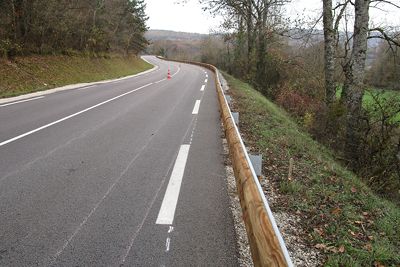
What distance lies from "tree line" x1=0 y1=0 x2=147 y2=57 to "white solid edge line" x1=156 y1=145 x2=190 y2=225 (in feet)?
54.5

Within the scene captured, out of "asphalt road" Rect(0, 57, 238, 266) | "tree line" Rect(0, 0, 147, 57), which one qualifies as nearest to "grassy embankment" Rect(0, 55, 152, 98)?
"tree line" Rect(0, 0, 147, 57)

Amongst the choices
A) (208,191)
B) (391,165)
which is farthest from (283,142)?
(208,191)

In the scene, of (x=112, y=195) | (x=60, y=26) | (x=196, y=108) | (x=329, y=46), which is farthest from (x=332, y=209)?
(x=60, y=26)

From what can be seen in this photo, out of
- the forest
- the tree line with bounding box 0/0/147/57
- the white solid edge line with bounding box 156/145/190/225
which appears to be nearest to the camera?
the white solid edge line with bounding box 156/145/190/225

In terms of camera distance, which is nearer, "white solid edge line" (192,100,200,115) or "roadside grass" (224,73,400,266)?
"roadside grass" (224,73,400,266)

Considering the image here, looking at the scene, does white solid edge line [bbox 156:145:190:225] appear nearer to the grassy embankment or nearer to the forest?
the forest

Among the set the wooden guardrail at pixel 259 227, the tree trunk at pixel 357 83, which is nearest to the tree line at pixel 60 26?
the tree trunk at pixel 357 83

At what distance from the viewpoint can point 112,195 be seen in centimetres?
443

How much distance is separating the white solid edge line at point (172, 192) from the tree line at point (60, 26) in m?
16.6

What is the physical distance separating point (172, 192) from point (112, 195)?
0.82 metres

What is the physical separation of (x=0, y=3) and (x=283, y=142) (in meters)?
18.5

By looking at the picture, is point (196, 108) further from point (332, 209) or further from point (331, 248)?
point (331, 248)

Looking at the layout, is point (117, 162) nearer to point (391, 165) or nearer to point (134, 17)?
point (391, 165)

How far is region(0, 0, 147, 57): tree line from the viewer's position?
62.3ft
